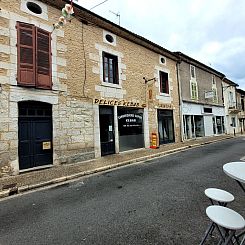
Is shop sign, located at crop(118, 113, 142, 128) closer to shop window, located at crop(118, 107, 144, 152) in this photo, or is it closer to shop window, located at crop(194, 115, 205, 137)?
shop window, located at crop(118, 107, 144, 152)

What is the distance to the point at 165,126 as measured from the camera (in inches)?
592

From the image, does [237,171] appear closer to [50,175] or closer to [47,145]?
[50,175]

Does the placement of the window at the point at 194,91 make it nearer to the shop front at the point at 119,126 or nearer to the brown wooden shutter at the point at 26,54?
the shop front at the point at 119,126

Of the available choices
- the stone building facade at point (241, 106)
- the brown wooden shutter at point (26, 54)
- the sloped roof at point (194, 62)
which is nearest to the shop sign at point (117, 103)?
the brown wooden shutter at point (26, 54)

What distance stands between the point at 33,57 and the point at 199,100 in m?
15.3

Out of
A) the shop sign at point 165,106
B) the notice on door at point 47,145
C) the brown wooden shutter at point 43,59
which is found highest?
the brown wooden shutter at point 43,59

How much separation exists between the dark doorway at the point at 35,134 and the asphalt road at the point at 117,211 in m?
2.79

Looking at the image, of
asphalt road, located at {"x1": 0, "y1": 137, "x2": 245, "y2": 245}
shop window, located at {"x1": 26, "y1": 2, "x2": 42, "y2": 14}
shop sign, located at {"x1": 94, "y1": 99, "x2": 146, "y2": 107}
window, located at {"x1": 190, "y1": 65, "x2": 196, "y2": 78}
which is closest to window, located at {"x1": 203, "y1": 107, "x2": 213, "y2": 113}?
window, located at {"x1": 190, "y1": 65, "x2": 196, "y2": 78}

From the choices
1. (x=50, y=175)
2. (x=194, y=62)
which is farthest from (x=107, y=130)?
(x=194, y=62)

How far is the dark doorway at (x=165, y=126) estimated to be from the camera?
14461 mm

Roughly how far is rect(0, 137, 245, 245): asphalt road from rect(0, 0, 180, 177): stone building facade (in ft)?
9.67

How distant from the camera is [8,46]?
25.2ft

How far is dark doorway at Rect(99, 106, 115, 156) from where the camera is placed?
10.8 meters

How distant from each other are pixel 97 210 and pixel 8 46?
680 cm
